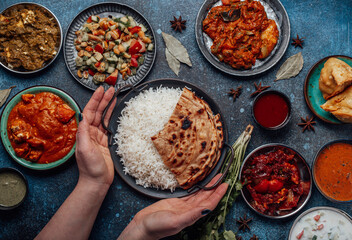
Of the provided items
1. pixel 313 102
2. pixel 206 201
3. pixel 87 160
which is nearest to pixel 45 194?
pixel 87 160

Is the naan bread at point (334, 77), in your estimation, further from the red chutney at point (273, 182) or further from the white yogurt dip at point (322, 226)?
the white yogurt dip at point (322, 226)

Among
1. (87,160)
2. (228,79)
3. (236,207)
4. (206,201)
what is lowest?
(236,207)

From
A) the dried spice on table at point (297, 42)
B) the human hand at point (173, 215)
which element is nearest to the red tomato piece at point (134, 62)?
the human hand at point (173, 215)

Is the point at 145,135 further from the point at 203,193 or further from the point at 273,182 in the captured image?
the point at 273,182

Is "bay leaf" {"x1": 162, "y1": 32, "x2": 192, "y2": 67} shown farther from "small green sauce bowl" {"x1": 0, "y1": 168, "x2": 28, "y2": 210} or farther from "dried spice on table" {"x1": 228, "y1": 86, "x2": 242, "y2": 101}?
"small green sauce bowl" {"x1": 0, "y1": 168, "x2": 28, "y2": 210}

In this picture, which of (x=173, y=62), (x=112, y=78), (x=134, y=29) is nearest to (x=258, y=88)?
(x=173, y=62)

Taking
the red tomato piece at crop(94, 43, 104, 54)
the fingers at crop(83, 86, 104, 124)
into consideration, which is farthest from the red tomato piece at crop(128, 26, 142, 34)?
the fingers at crop(83, 86, 104, 124)

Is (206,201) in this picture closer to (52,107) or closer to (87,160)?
(87,160)
